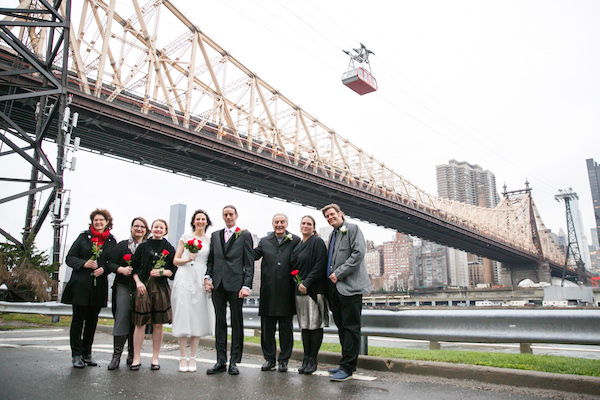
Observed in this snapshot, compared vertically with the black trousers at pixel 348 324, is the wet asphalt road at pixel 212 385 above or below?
below

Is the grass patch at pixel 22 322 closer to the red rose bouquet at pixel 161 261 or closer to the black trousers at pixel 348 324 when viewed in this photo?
the red rose bouquet at pixel 161 261

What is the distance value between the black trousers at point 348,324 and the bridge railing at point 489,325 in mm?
349

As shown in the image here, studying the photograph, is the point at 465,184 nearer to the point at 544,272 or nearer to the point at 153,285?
the point at 544,272

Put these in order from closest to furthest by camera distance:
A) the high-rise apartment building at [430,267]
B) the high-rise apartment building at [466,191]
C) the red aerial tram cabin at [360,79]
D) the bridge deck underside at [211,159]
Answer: the red aerial tram cabin at [360,79] → the bridge deck underside at [211,159] → the high-rise apartment building at [430,267] → the high-rise apartment building at [466,191]

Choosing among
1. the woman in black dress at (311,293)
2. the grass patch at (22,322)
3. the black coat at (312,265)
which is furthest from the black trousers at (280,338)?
the grass patch at (22,322)

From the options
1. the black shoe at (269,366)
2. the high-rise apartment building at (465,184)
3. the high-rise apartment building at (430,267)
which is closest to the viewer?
the black shoe at (269,366)

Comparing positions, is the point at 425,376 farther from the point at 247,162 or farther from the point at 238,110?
the point at 238,110

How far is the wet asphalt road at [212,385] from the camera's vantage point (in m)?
3.13

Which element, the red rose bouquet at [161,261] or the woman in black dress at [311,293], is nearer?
the woman in black dress at [311,293]

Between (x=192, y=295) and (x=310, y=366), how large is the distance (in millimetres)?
1360

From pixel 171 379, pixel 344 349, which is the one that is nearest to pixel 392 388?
pixel 344 349

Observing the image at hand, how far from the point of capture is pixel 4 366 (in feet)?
12.8

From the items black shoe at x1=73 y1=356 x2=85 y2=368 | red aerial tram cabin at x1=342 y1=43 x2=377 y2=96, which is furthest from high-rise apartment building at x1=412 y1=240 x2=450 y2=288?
black shoe at x1=73 y1=356 x2=85 y2=368

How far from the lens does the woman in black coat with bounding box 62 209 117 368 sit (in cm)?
446
